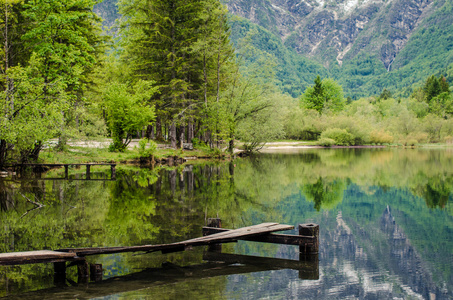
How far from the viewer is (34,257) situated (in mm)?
7105

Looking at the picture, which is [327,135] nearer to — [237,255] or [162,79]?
[162,79]

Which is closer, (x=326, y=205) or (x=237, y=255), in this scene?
(x=237, y=255)

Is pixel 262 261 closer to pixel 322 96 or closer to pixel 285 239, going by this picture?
pixel 285 239

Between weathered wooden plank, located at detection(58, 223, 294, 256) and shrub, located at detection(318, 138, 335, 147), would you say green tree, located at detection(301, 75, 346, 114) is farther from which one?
weathered wooden plank, located at detection(58, 223, 294, 256)

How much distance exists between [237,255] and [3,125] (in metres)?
16.2

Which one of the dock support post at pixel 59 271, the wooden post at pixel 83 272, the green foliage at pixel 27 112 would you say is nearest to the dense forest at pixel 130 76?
the green foliage at pixel 27 112

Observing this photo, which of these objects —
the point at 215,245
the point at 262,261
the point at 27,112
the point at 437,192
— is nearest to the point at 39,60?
the point at 27,112

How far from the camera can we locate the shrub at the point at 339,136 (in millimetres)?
77438

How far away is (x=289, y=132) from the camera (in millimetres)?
85438

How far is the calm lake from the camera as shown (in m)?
7.36

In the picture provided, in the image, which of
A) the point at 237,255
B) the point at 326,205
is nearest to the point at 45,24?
the point at 326,205

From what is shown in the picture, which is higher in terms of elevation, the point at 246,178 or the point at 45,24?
the point at 45,24

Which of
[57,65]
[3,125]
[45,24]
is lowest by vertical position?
[3,125]

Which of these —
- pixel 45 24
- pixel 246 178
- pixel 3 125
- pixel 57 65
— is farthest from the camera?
pixel 57 65
